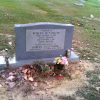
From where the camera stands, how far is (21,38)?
7.20 meters

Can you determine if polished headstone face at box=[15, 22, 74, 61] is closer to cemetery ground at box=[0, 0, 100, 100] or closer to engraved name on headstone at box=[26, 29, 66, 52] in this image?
engraved name on headstone at box=[26, 29, 66, 52]

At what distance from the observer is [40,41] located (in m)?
7.38

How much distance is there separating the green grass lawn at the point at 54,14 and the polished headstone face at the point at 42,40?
2084 millimetres

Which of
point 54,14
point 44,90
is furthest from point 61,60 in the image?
point 54,14

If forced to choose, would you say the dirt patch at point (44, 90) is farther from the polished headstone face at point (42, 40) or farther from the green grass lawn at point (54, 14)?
the green grass lawn at point (54, 14)

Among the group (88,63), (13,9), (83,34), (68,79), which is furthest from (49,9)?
(68,79)

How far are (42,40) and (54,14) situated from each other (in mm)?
6175

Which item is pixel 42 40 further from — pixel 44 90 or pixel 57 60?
pixel 44 90

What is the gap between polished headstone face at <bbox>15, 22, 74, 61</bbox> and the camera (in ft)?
23.5

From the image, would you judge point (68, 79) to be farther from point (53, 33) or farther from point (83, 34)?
point (83, 34)

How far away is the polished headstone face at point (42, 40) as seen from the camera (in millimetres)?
7160

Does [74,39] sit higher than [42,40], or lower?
lower

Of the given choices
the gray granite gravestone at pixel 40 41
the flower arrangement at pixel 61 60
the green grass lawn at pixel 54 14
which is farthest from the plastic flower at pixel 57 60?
the green grass lawn at pixel 54 14

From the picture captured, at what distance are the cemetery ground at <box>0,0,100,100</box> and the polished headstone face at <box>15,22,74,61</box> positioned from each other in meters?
0.62
